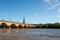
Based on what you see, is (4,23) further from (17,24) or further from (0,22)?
(17,24)

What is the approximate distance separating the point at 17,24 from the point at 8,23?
80.1 feet

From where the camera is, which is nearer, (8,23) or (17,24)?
(8,23)

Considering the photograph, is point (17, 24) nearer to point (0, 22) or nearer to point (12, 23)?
point (12, 23)

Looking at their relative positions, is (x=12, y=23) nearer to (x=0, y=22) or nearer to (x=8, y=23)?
(x=8, y=23)

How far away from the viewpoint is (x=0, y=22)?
6127 inches

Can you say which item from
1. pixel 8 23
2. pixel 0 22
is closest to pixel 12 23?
pixel 8 23

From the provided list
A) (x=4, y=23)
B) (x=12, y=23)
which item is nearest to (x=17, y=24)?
(x=12, y=23)

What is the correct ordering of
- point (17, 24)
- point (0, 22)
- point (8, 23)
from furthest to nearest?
1. point (17, 24)
2. point (8, 23)
3. point (0, 22)

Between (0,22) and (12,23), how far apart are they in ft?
85.5

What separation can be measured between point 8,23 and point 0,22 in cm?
1775

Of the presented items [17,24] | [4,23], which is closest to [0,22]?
[4,23]

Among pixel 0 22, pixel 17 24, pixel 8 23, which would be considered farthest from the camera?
pixel 17 24

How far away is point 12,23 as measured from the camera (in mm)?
180125

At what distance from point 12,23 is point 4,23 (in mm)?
17623
